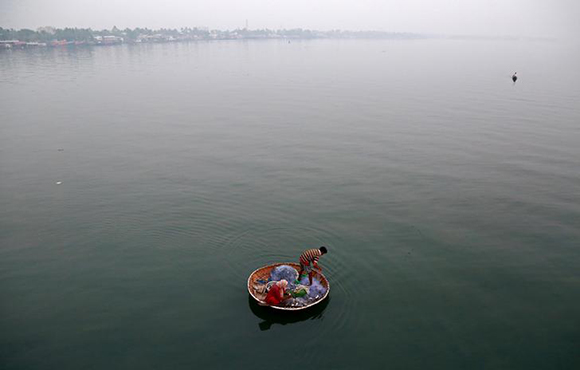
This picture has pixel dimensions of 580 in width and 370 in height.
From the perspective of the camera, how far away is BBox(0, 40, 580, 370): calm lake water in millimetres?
13875

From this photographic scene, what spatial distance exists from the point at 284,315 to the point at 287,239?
220 inches

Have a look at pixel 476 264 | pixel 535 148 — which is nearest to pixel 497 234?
pixel 476 264

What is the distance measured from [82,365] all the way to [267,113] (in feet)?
125

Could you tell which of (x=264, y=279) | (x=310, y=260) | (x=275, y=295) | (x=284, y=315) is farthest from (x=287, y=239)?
(x=275, y=295)

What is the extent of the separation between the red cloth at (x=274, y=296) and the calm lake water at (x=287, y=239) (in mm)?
980

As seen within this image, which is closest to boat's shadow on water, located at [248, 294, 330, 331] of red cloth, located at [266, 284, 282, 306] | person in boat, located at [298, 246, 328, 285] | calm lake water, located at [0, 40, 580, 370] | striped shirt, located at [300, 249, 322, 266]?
calm lake water, located at [0, 40, 580, 370]

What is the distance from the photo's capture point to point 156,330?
563 inches

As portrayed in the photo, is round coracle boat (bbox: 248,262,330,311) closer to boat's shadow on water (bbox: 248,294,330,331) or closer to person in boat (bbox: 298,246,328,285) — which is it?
person in boat (bbox: 298,246,328,285)

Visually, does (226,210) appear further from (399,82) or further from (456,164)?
(399,82)

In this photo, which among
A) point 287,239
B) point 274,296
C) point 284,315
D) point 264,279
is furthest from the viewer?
point 287,239

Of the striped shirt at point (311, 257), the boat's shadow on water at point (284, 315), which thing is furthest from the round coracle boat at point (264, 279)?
the striped shirt at point (311, 257)

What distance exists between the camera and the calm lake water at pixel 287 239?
13875mm

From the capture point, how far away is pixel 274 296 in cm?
1418

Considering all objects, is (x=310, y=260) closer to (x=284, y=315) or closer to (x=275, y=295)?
(x=275, y=295)
